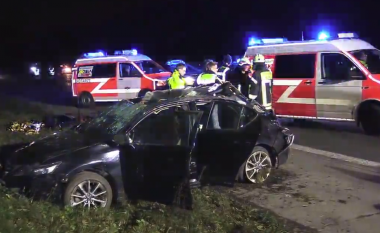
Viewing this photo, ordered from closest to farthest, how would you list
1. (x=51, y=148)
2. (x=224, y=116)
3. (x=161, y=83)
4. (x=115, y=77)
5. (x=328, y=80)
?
(x=51, y=148) → (x=224, y=116) → (x=328, y=80) → (x=161, y=83) → (x=115, y=77)

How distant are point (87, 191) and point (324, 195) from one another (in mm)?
2934

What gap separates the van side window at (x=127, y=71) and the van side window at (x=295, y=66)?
5.78 meters

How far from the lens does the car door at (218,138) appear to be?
6.68 metres

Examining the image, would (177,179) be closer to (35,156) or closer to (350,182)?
(35,156)

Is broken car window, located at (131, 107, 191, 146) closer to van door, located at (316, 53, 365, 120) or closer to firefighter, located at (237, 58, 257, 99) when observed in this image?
firefighter, located at (237, 58, 257, 99)

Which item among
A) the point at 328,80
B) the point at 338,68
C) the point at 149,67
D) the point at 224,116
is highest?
the point at 149,67

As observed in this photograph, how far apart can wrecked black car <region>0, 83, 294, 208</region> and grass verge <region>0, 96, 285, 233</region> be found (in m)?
0.35

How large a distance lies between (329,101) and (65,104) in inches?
449

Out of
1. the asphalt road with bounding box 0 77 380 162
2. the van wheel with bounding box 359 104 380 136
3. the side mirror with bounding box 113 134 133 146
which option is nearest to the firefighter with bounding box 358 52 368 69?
the van wheel with bounding box 359 104 380 136

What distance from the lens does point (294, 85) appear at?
38.8 feet

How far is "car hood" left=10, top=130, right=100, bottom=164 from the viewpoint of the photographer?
6035 millimetres

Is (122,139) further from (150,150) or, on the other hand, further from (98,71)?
(98,71)

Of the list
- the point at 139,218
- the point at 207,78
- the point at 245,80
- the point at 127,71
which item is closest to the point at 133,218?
the point at 139,218

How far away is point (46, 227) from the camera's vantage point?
14.9 ft
